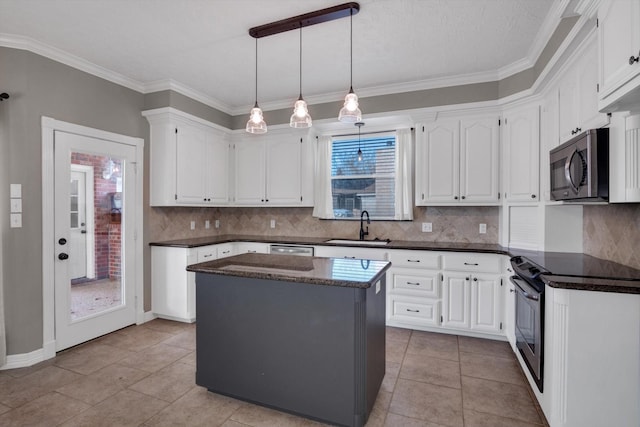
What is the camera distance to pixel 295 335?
204cm

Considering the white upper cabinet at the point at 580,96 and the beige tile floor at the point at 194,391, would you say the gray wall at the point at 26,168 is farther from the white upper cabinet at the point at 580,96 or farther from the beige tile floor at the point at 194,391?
the white upper cabinet at the point at 580,96

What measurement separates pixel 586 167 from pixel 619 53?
682 millimetres

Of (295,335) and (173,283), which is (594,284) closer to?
(295,335)

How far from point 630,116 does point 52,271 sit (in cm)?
443

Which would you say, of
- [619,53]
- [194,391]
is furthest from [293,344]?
[619,53]

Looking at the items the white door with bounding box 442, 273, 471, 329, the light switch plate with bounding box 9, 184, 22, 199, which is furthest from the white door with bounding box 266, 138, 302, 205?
the light switch plate with bounding box 9, 184, 22, 199

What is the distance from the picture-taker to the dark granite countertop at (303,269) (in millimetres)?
1900

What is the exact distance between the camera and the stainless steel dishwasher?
4012 mm

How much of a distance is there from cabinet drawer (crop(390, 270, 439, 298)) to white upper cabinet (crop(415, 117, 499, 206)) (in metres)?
0.86

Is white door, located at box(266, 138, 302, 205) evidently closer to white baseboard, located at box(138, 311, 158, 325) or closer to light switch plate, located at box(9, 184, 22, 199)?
white baseboard, located at box(138, 311, 158, 325)

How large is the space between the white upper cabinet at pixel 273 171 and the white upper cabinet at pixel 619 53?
3.15 m

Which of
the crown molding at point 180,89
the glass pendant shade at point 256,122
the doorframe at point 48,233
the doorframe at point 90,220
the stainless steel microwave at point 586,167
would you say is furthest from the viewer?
the crown molding at point 180,89

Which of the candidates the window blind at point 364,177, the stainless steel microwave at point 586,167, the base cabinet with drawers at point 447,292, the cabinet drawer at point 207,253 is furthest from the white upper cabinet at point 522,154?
the cabinet drawer at point 207,253

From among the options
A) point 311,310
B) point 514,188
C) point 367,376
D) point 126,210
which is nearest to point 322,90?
point 514,188
